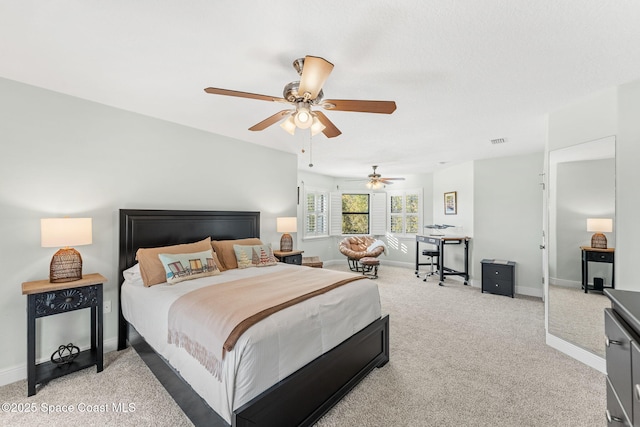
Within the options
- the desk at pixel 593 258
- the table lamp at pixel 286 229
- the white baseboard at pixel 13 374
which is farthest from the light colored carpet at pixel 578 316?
the white baseboard at pixel 13 374

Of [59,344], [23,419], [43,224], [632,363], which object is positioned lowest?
[23,419]

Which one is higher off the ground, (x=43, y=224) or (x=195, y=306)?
(x=43, y=224)

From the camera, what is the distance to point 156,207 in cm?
336

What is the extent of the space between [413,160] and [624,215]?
349 centimetres

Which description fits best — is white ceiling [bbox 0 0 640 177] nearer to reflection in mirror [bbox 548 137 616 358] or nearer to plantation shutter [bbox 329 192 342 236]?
reflection in mirror [bbox 548 137 616 358]

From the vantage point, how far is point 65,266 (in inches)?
96.9

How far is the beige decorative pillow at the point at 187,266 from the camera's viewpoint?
2.69 m

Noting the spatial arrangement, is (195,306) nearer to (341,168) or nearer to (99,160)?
(99,160)

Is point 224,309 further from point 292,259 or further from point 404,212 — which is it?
point 404,212

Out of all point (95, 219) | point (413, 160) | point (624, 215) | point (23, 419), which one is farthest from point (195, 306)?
point (413, 160)

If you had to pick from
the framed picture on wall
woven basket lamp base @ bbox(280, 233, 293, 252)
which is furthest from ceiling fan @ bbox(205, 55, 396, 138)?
the framed picture on wall

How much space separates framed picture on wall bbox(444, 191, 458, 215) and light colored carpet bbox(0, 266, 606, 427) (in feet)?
10.7

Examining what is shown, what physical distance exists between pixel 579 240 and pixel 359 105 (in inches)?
110

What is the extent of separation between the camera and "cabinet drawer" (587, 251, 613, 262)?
2.58 m
